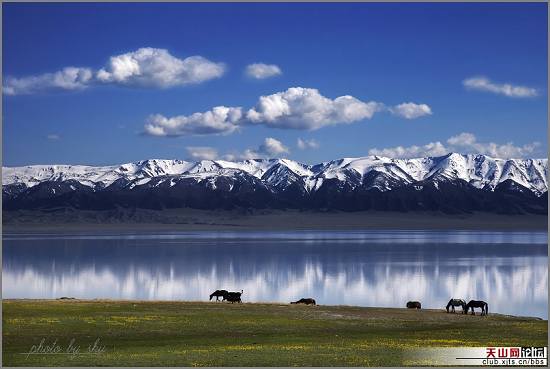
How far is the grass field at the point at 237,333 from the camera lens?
2869cm

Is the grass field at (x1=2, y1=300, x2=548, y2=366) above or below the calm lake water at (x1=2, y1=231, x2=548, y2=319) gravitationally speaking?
above

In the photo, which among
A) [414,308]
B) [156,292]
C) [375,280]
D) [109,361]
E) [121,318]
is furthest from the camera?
[375,280]

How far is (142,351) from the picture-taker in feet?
100

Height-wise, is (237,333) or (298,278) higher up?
(237,333)

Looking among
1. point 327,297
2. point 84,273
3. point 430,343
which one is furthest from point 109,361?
point 84,273

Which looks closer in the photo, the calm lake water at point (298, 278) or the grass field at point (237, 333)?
the grass field at point (237, 333)

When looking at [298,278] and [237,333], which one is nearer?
[237,333]

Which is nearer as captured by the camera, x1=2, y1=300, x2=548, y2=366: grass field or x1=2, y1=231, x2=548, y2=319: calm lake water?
x1=2, y1=300, x2=548, y2=366: grass field

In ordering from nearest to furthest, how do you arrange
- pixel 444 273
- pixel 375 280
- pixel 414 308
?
pixel 414 308, pixel 375 280, pixel 444 273

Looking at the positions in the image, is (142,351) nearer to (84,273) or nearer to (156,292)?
(156,292)

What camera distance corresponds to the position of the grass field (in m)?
28.7

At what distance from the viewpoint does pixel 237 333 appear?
3788 cm

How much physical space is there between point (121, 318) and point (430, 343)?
1809 cm

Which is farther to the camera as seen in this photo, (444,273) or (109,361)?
(444,273)
